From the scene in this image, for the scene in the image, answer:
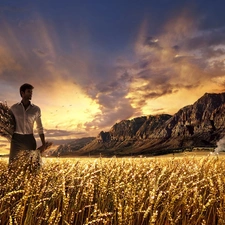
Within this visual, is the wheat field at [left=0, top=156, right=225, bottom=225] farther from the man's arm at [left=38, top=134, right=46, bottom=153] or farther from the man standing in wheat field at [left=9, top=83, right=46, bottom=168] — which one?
the man standing in wheat field at [left=9, top=83, right=46, bottom=168]

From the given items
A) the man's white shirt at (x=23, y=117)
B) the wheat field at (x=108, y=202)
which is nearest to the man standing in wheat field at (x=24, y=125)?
the man's white shirt at (x=23, y=117)

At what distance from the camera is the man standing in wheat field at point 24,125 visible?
7445 mm

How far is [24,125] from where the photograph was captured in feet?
24.9

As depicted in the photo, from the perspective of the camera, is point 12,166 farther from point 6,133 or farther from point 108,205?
point 108,205

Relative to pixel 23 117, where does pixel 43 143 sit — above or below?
below

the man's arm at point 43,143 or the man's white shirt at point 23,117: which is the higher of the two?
the man's white shirt at point 23,117

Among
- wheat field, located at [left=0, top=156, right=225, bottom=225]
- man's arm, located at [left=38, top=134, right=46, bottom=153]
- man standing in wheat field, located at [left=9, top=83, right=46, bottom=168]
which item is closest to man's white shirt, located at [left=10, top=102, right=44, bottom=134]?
man standing in wheat field, located at [left=9, top=83, right=46, bottom=168]

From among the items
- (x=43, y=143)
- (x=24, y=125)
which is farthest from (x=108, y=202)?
(x=24, y=125)

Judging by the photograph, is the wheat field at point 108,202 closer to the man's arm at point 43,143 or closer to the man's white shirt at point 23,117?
the man's arm at point 43,143

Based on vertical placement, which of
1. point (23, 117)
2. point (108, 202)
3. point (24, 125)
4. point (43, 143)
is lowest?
point (108, 202)

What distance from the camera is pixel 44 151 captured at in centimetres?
763

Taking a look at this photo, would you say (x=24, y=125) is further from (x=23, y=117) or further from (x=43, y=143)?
(x=43, y=143)

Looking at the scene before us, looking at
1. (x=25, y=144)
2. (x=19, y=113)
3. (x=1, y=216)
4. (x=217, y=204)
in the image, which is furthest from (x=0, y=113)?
(x=217, y=204)

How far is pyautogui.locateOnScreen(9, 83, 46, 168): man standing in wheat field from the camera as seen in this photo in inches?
293
